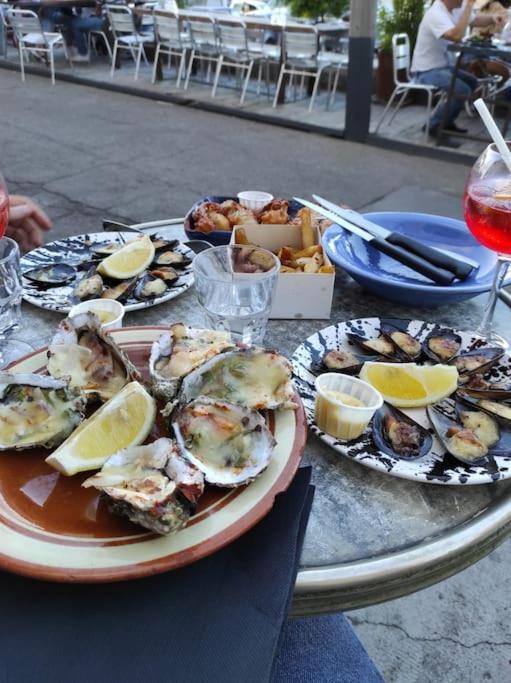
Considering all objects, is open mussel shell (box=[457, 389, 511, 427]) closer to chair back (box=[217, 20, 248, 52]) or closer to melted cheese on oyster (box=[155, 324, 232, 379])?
Answer: melted cheese on oyster (box=[155, 324, 232, 379])

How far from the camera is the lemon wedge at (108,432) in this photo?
0.79m

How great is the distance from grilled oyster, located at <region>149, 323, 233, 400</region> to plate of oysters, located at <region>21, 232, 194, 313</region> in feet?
1.18

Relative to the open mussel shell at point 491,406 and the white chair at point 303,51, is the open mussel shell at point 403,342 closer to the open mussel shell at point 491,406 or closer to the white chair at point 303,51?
the open mussel shell at point 491,406

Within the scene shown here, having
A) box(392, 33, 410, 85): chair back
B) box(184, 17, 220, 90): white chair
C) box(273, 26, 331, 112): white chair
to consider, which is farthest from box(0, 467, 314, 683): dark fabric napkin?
box(184, 17, 220, 90): white chair

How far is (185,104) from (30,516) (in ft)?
28.6

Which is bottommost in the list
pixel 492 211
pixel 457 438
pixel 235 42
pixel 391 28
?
pixel 457 438

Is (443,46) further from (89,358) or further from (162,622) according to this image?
(162,622)

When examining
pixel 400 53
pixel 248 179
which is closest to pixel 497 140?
pixel 248 179

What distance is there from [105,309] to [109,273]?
Answer: 21 cm

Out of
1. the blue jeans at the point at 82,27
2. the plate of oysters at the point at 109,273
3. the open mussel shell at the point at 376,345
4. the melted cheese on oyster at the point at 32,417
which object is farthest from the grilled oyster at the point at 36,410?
the blue jeans at the point at 82,27

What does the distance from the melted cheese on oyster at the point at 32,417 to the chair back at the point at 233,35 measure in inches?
330

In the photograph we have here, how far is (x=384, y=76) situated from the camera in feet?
26.6

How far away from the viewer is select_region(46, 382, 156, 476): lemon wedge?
31.0 inches

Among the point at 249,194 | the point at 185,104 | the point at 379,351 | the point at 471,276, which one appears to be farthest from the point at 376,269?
the point at 185,104
